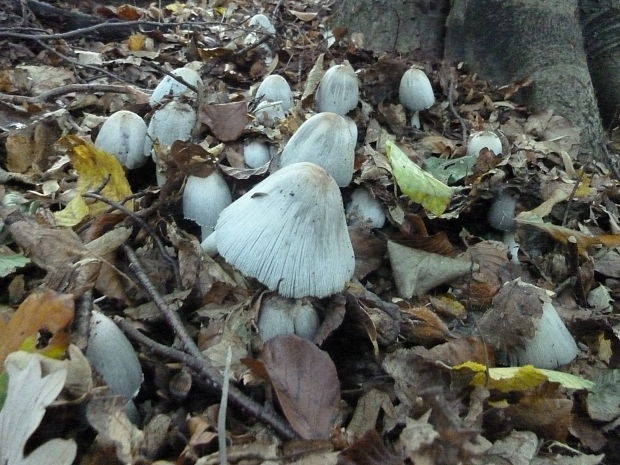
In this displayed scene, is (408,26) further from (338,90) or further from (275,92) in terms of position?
(275,92)

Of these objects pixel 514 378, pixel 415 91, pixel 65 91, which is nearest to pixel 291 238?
pixel 514 378

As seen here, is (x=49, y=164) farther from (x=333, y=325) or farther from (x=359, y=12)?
(x=359, y=12)

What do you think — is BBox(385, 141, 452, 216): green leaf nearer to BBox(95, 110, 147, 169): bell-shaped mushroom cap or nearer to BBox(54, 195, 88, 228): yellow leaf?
BBox(95, 110, 147, 169): bell-shaped mushroom cap

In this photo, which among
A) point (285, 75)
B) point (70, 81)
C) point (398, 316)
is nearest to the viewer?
point (398, 316)

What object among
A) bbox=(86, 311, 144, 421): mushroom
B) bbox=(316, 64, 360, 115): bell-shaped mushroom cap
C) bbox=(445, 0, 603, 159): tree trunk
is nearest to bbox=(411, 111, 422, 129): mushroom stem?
bbox=(316, 64, 360, 115): bell-shaped mushroom cap

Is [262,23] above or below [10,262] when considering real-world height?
above

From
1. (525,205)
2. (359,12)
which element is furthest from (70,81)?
(525,205)
